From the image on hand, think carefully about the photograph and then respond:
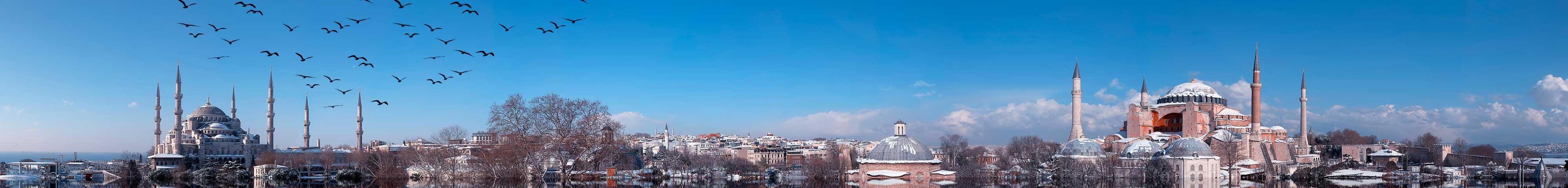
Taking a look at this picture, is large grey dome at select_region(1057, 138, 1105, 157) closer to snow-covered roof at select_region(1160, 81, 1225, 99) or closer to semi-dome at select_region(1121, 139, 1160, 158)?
semi-dome at select_region(1121, 139, 1160, 158)

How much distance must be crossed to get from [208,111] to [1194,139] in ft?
147

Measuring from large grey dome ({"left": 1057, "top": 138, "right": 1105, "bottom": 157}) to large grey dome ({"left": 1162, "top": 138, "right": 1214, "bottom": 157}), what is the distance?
2.56m

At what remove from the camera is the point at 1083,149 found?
38719mm

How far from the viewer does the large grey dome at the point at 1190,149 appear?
35.8 metres

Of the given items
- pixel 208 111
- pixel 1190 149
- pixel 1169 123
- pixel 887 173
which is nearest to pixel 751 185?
pixel 887 173

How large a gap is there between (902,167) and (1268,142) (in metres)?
14.6

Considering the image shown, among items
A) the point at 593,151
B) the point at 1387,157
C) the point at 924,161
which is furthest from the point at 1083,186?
the point at 1387,157

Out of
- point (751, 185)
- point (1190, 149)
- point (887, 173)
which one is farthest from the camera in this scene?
point (1190, 149)

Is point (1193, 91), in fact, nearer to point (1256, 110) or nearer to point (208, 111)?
point (1256, 110)

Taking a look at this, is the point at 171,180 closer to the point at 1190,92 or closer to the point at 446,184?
the point at 446,184

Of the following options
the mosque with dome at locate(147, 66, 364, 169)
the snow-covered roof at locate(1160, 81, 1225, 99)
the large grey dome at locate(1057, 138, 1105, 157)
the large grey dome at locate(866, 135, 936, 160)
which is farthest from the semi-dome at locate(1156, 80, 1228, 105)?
the mosque with dome at locate(147, 66, 364, 169)

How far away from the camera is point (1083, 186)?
1168 inches

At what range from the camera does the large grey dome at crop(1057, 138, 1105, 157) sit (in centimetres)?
3847

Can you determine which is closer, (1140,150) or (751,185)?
(751,185)
